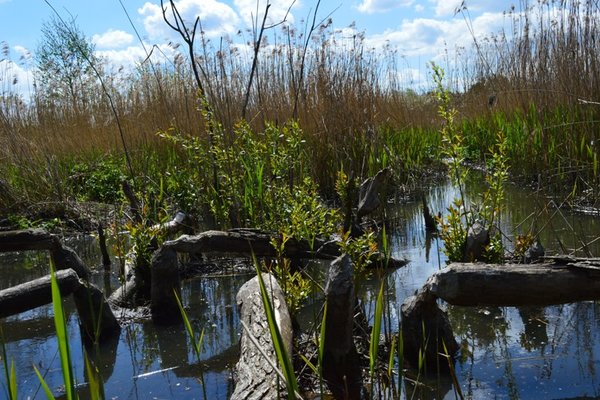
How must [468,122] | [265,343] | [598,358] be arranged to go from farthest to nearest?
1. [468,122]
2. [598,358]
3. [265,343]

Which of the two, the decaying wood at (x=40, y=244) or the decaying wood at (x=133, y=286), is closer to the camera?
the decaying wood at (x=133, y=286)

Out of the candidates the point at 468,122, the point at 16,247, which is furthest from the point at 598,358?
the point at 468,122

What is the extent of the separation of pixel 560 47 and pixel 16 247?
6.10 m

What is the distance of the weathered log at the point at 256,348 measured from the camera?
8.18 ft

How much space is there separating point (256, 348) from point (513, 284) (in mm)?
1150

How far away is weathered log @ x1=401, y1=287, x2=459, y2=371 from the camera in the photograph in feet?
10.4

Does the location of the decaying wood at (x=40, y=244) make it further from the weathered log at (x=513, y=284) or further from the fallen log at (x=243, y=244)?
the weathered log at (x=513, y=284)

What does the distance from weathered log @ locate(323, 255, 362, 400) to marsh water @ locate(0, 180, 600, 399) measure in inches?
10.2

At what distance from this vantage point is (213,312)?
180 inches

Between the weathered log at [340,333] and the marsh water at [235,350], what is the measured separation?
259 mm

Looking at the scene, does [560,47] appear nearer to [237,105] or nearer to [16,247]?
[237,105]

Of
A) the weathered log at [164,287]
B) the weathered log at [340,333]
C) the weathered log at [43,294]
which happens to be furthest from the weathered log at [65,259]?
the weathered log at [340,333]

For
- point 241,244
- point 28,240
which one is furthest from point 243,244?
point 28,240

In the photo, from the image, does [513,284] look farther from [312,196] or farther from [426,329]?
[312,196]
